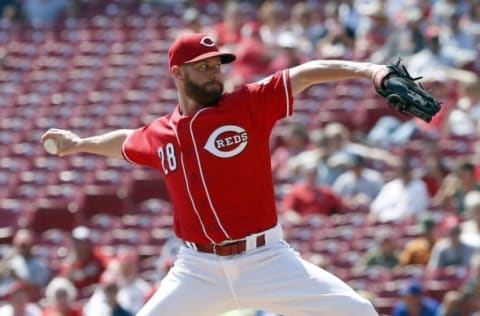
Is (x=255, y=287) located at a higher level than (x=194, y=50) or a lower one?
lower

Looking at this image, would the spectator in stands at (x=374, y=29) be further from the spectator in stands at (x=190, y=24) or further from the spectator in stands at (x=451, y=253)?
the spectator in stands at (x=451, y=253)

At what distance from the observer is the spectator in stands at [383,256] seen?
982 cm

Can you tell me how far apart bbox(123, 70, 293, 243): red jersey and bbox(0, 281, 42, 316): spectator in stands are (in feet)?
13.4

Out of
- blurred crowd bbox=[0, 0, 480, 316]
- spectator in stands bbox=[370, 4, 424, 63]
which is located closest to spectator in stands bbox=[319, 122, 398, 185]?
blurred crowd bbox=[0, 0, 480, 316]

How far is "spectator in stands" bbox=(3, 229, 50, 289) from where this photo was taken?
433 inches

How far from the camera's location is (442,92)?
1145 centimetres

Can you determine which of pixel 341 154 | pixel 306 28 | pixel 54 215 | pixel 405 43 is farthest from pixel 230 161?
pixel 306 28

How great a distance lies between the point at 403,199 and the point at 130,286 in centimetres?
209

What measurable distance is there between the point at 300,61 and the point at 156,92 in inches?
73.5

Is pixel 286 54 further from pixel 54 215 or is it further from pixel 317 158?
pixel 54 215

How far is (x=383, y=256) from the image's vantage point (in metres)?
9.88

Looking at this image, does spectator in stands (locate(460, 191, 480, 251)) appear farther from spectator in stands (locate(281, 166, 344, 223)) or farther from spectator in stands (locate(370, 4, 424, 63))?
spectator in stands (locate(370, 4, 424, 63))

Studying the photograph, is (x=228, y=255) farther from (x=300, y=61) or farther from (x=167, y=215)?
(x=300, y=61)

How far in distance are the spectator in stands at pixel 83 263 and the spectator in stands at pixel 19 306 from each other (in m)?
0.57
